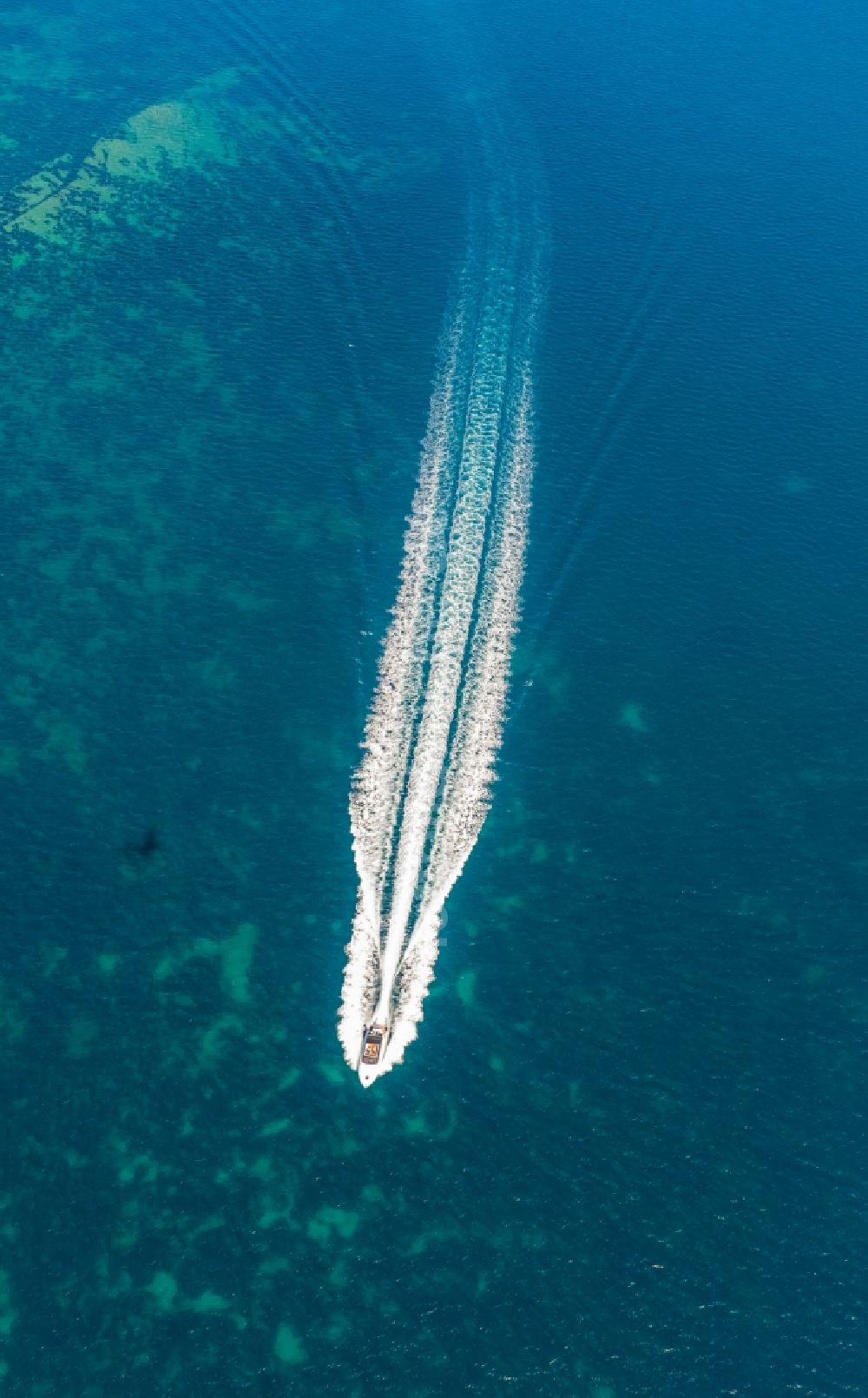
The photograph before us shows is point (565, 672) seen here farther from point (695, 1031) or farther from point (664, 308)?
point (664, 308)

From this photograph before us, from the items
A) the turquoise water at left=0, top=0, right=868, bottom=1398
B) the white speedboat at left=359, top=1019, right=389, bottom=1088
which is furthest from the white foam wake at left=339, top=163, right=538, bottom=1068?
the turquoise water at left=0, top=0, right=868, bottom=1398

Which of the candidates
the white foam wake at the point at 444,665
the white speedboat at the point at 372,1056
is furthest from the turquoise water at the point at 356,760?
the white foam wake at the point at 444,665

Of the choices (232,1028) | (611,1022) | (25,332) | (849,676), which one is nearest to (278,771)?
(232,1028)

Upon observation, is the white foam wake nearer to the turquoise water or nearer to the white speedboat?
the white speedboat

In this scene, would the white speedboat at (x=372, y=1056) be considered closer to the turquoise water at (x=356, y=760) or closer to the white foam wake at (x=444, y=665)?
the white foam wake at (x=444, y=665)

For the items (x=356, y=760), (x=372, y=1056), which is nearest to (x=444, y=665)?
(x=356, y=760)
